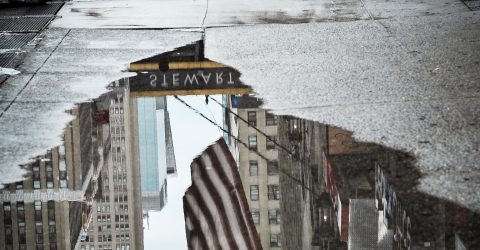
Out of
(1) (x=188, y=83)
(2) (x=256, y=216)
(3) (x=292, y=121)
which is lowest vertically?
(2) (x=256, y=216)

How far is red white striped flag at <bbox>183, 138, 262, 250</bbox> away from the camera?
19.7ft

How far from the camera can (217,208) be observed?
21.7ft

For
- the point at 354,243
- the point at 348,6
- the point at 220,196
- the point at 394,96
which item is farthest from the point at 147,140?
the point at 348,6

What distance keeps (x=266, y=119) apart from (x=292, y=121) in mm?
257

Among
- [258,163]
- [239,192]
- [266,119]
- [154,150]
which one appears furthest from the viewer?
[154,150]

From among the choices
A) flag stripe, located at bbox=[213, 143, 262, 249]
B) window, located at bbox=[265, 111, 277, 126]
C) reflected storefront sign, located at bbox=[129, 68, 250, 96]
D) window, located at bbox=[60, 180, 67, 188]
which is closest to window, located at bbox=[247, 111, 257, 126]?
window, located at bbox=[265, 111, 277, 126]

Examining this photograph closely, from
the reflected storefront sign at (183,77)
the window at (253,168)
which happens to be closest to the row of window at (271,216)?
the window at (253,168)

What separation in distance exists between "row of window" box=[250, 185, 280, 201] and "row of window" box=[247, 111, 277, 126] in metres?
1.22

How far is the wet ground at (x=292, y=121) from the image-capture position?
598cm

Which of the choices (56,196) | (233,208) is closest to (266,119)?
(233,208)

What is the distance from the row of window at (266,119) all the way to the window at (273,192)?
1254 millimetres

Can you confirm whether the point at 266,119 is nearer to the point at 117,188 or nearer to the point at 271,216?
the point at 117,188

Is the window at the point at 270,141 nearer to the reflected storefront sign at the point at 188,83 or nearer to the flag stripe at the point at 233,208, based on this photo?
the flag stripe at the point at 233,208

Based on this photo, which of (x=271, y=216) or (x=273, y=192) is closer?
(x=271, y=216)
